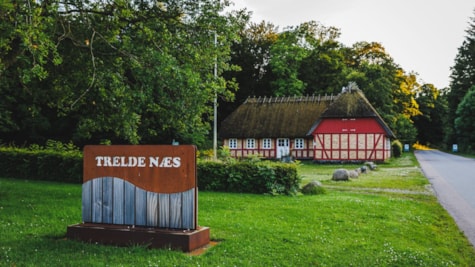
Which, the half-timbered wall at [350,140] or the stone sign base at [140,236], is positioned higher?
the half-timbered wall at [350,140]

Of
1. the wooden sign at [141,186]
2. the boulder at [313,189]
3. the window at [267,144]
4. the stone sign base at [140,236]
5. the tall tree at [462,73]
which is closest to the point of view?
the stone sign base at [140,236]

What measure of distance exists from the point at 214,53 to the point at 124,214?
7.88 m

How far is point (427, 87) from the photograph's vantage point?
83.3 meters

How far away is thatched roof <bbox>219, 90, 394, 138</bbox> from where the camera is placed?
4658 centimetres

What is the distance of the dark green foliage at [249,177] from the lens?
1566 cm

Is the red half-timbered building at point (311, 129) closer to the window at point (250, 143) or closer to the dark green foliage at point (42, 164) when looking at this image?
the window at point (250, 143)

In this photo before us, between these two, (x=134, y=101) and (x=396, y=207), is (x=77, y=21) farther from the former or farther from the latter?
(x=396, y=207)

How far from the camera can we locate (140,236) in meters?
7.60

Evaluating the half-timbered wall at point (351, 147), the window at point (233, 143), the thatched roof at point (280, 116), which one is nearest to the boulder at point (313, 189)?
the half-timbered wall at point (351, 147)

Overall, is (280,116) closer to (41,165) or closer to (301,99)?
(301,99)

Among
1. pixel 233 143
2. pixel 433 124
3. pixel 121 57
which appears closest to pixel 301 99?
pixel 233 143

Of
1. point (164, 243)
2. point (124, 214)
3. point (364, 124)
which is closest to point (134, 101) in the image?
point (124, 214)

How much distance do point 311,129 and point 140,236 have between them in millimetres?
37722

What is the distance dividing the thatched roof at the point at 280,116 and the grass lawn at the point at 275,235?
32041 millimetres
